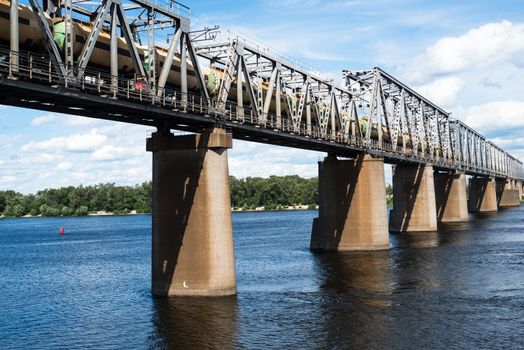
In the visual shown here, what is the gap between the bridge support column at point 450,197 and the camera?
117 meters

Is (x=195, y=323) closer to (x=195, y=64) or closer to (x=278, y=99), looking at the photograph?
(x=195, y=64)

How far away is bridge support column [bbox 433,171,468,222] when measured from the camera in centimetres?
11688

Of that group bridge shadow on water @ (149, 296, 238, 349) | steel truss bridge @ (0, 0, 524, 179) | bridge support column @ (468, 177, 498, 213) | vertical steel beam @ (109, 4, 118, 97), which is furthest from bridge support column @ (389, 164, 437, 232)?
bridge support column @ (468, 177, 498, 213)

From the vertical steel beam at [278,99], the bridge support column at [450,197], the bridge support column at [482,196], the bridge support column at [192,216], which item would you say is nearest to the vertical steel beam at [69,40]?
the bridge support column at [192,216]

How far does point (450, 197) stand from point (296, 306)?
8825 centimetres

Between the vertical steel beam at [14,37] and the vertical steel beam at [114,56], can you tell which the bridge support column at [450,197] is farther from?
the vertical steel beam at [14,37]

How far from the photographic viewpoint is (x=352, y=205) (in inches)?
2581

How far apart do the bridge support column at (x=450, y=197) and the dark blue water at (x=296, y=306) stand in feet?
171

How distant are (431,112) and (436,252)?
6119cm

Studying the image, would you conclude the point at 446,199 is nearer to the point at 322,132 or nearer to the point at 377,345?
the point at 322,132

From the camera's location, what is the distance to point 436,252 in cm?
6506

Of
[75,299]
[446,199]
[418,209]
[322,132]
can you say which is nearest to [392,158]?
[418,209]

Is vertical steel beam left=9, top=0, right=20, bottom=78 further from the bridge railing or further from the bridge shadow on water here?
the bridge shadow on water

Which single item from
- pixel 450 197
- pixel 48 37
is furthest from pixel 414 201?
pixel 48 37
